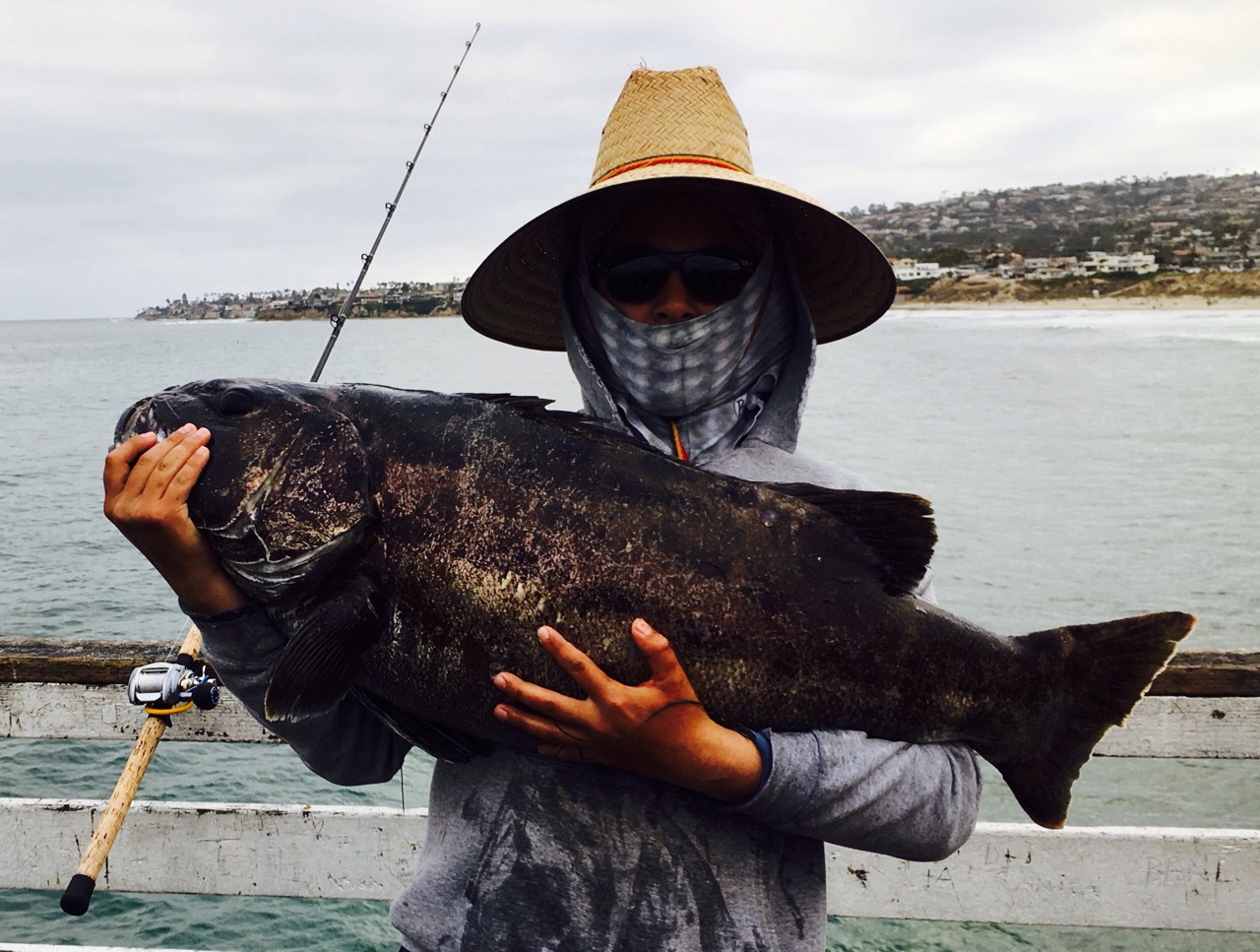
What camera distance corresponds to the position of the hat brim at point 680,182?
7.89 ft

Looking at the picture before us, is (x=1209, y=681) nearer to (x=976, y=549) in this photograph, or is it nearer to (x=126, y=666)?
(x=126, y=666)

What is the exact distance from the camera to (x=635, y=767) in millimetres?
1899

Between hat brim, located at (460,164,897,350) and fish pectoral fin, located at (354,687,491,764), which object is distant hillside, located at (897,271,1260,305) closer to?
hat brim, located at (460,164,897,350)

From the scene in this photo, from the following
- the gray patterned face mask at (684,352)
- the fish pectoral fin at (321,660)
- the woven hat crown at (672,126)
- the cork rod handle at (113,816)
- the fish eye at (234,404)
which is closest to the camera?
the fish pectoral fin at (321,660)

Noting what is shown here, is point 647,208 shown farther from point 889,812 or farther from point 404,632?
point 889,812

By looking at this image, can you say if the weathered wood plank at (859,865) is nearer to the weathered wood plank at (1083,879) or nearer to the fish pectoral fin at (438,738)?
the weathered wood plank at (1083,879)

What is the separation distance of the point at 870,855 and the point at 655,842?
1.79 m

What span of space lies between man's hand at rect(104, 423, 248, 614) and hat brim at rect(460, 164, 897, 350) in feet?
3.49

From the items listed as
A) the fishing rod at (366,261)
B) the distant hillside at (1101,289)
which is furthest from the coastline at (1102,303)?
the fishing rod at (366,261)

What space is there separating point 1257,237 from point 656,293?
11582 cm

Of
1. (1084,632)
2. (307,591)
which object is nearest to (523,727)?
(307,591)

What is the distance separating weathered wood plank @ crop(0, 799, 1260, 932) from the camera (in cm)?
334

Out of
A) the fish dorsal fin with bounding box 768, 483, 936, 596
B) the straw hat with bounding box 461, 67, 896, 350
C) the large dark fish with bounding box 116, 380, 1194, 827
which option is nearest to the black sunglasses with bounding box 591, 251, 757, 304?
the straw hat with bounding box 461, 67, 896, 350

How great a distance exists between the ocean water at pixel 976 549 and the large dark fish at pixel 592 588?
0.96m
